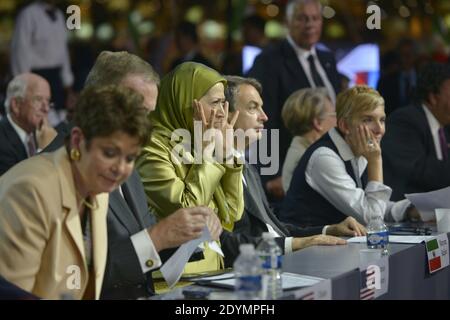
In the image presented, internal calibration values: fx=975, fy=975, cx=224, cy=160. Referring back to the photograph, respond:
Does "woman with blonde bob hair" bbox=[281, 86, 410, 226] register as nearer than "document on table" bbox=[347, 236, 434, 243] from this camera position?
No

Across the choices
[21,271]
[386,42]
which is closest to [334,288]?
[21,271]

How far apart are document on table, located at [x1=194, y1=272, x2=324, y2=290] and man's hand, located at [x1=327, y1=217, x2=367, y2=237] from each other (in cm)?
112

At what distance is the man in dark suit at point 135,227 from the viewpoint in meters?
3.06

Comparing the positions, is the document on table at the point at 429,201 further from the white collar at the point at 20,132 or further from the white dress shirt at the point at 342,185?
the white collar at the point at 20,132

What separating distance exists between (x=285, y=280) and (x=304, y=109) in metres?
2.82

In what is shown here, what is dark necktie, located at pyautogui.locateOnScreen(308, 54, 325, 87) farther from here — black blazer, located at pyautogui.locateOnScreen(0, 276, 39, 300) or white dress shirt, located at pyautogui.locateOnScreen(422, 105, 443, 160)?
black blazer, located at pyautogui.locateOnScreen(0, 276, 39, 300)

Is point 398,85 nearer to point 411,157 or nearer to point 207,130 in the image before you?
point 411,157

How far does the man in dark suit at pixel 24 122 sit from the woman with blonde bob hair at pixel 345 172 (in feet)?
6.27

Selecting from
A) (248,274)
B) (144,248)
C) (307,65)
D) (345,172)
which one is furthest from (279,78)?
(248,274)

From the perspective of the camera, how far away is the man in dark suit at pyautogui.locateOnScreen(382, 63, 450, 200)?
5512 mm

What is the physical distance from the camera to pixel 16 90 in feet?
20.7

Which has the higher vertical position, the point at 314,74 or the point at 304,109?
the point at 314,74

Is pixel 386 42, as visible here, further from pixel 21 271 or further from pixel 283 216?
pixel 21 271

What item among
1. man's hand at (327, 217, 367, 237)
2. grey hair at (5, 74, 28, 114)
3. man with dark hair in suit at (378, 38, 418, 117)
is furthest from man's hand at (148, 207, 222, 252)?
man with dark hair in suit at (378, 38, 418, 117)
